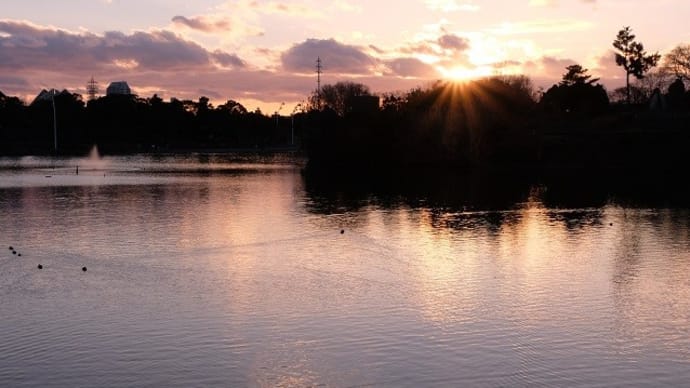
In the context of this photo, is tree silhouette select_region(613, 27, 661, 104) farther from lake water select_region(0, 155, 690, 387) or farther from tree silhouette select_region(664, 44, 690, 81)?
lake water select_region(0, 155, 690, 387)

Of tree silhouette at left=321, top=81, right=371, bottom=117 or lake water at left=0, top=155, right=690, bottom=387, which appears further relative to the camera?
tree silhouette at left=321, top=81, right=371, bottom=117

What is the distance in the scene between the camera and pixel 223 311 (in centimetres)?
2328

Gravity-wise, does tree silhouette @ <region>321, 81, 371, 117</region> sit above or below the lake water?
above

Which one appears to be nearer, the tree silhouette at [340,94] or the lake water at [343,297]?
the lake water at [343,297]

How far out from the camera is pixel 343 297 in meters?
25.1

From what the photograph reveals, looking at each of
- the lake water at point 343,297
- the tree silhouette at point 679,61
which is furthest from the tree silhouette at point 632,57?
the lake water at point 343,297

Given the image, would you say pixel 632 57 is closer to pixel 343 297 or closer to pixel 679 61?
pixel 679 61

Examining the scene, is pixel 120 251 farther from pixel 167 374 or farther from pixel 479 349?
pixel 479 349

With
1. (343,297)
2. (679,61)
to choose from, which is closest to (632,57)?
(679,61)

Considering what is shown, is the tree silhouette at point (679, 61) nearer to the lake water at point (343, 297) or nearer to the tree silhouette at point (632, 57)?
the tree silhouette at point (632, 57)

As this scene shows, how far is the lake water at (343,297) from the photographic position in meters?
18.0

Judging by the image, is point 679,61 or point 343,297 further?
point 679,61

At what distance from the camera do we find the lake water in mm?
18031

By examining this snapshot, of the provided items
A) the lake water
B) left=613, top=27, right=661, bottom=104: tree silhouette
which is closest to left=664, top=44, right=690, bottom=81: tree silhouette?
left=613, top=27, right=661, bottom=104: tree silhouette
